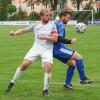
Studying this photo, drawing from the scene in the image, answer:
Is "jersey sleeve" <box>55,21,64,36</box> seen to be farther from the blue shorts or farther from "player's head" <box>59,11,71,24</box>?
the blue shorts

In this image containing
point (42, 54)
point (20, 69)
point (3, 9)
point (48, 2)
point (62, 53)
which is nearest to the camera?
point (42, 54)

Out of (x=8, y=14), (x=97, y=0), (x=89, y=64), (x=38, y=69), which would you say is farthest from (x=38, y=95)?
(x=97, y=0)

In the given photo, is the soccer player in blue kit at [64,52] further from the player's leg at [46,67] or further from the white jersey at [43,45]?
the player's leg at [46,67]

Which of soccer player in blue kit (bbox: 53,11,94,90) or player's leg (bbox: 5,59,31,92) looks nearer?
player's leg (bbox: 5,59,31,92)

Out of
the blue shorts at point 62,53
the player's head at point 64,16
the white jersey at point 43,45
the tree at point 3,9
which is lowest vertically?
the tree at point 3,9

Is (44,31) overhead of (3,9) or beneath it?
overhead

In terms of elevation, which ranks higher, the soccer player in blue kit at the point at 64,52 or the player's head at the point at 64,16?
the player's head at the point at 64,16

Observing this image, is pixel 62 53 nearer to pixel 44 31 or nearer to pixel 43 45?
pixel 43 45

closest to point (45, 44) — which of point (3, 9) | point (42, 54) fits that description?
point (42, 54)

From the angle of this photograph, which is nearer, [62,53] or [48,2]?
[62,53]

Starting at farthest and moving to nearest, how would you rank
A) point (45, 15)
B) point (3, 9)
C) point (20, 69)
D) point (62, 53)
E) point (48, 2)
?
point (48, 2), point (3, 9), point (62, 53), point (20, 69), point (45, 15)

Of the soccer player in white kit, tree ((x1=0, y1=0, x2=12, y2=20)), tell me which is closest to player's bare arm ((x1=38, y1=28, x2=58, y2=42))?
the soccer player in white kit

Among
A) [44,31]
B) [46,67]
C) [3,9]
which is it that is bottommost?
[3,9]

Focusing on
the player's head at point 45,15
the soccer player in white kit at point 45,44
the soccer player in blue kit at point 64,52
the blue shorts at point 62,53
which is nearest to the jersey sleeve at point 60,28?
the soccer player in blue kit at point 64,52
